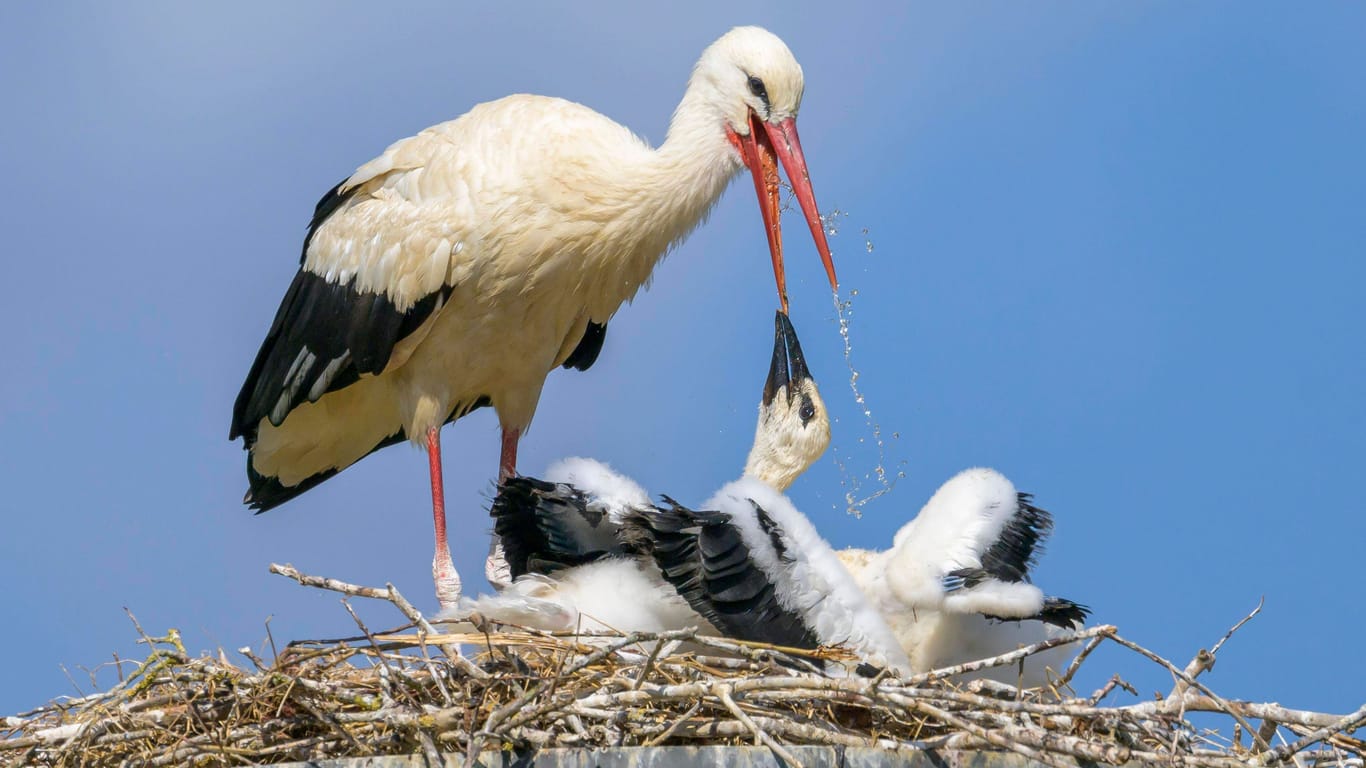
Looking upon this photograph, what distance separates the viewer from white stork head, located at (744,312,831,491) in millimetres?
5477

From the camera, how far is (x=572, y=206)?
212 inches

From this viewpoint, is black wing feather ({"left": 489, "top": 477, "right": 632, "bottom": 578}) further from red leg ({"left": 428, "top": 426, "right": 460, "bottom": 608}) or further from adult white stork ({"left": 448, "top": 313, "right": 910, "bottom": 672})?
red leg ({"left": 428, "top": 426, "right": 460, "bottom": 608})

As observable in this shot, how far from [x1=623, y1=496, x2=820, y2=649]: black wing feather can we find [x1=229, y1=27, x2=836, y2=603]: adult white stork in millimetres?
1271

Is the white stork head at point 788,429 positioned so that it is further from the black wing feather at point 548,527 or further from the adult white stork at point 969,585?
the black wing feather at point 548,527

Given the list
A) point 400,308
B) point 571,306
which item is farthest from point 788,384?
point 400,308

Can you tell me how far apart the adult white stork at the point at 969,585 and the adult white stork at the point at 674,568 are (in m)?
0.16

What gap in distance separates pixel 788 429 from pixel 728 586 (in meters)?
1.35

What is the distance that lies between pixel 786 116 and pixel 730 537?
1.62 metres

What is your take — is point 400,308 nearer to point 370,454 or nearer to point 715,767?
point 370,454

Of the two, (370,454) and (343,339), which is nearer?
(343,339)

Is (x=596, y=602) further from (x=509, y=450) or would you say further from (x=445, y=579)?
(x=509, y=450)

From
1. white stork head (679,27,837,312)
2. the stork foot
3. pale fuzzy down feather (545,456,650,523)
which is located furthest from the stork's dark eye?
the stork foot

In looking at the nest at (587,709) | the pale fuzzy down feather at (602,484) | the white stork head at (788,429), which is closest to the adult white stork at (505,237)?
the white stork head at (788,429)

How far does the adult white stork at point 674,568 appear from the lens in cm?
420
